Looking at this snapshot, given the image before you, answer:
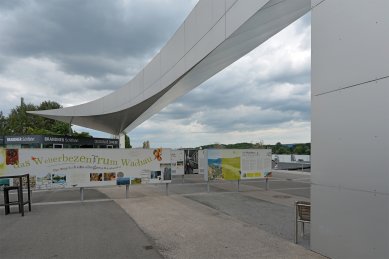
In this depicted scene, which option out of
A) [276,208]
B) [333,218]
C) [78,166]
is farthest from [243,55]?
[333,218]

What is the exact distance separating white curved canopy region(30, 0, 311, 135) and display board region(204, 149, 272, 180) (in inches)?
162

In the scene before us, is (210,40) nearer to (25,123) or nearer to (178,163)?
(178,163)

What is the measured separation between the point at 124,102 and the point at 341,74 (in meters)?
26.9

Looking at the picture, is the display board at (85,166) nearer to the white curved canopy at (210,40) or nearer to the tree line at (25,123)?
the white curved canopy at (210,40)

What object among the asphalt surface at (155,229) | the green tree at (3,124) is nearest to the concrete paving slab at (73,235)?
the asphalt surface at (155,229)

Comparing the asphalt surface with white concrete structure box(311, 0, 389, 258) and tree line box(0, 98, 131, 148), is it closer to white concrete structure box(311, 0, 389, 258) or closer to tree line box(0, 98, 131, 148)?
white concrete structure box(311, 0, 389, 258)

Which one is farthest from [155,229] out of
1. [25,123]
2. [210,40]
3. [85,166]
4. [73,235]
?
[25,123]

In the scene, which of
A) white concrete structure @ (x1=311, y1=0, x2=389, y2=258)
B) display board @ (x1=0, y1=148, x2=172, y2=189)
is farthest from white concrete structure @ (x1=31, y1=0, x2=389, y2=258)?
display board @ (x1=0, y1=148, x2=172, y2=189)

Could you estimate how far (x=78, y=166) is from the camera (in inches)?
464

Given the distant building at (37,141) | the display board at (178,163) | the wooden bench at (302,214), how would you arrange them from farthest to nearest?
1. the distant building at (37,141)
2. the display board at (178,163)
3. the wooden bench at (302,214)

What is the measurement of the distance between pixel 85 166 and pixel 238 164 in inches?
251

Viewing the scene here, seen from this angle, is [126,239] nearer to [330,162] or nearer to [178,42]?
[330,162]

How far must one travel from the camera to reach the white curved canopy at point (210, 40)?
940 cm

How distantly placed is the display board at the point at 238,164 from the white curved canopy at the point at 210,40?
4.13 metres
